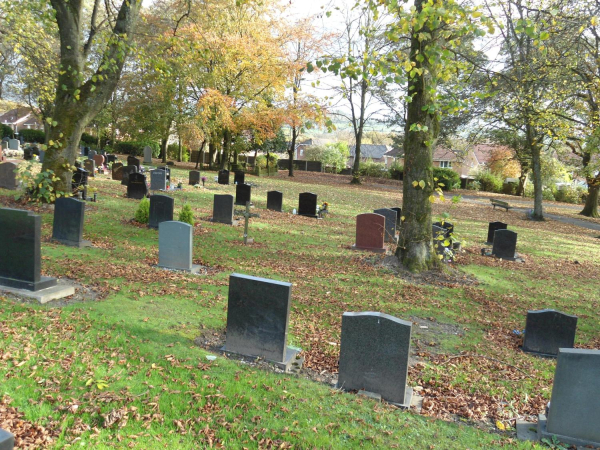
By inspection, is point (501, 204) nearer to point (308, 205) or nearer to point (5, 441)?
point (308, 205)

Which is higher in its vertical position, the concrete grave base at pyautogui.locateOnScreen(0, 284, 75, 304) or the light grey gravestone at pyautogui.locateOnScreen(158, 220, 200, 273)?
the light grey gravestone at pyautogui.locateOnScreen(158, 220, 200, 273)

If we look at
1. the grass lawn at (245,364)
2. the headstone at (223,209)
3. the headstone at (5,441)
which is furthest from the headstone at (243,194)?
the headstone at (5,441)

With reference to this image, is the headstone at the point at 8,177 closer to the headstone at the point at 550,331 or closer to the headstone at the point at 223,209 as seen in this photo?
the headstone at the point at 223,209

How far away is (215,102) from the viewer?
105 feet

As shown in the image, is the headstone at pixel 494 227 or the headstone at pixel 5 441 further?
the headstone at pixel 494 227

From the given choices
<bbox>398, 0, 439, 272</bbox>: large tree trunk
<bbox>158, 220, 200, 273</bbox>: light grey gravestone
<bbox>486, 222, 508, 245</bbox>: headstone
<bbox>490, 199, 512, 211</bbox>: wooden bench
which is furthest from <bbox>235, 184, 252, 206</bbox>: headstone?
<bbox>490, 199, 512, 211</bbox>: wooden bench

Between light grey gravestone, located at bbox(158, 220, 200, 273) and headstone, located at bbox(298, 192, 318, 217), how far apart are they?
10.1 m

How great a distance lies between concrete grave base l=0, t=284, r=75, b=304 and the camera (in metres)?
6.63

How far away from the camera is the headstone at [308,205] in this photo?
63.5 feet

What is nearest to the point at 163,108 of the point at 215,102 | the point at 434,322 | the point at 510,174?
the point at 215,102

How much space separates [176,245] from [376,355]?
225 inches

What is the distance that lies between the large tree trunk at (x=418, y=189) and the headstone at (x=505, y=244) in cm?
469

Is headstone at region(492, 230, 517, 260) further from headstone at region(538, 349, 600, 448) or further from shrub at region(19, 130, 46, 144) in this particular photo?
shrub at region(19, 130, 46, 144)

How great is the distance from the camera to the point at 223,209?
1555cm
